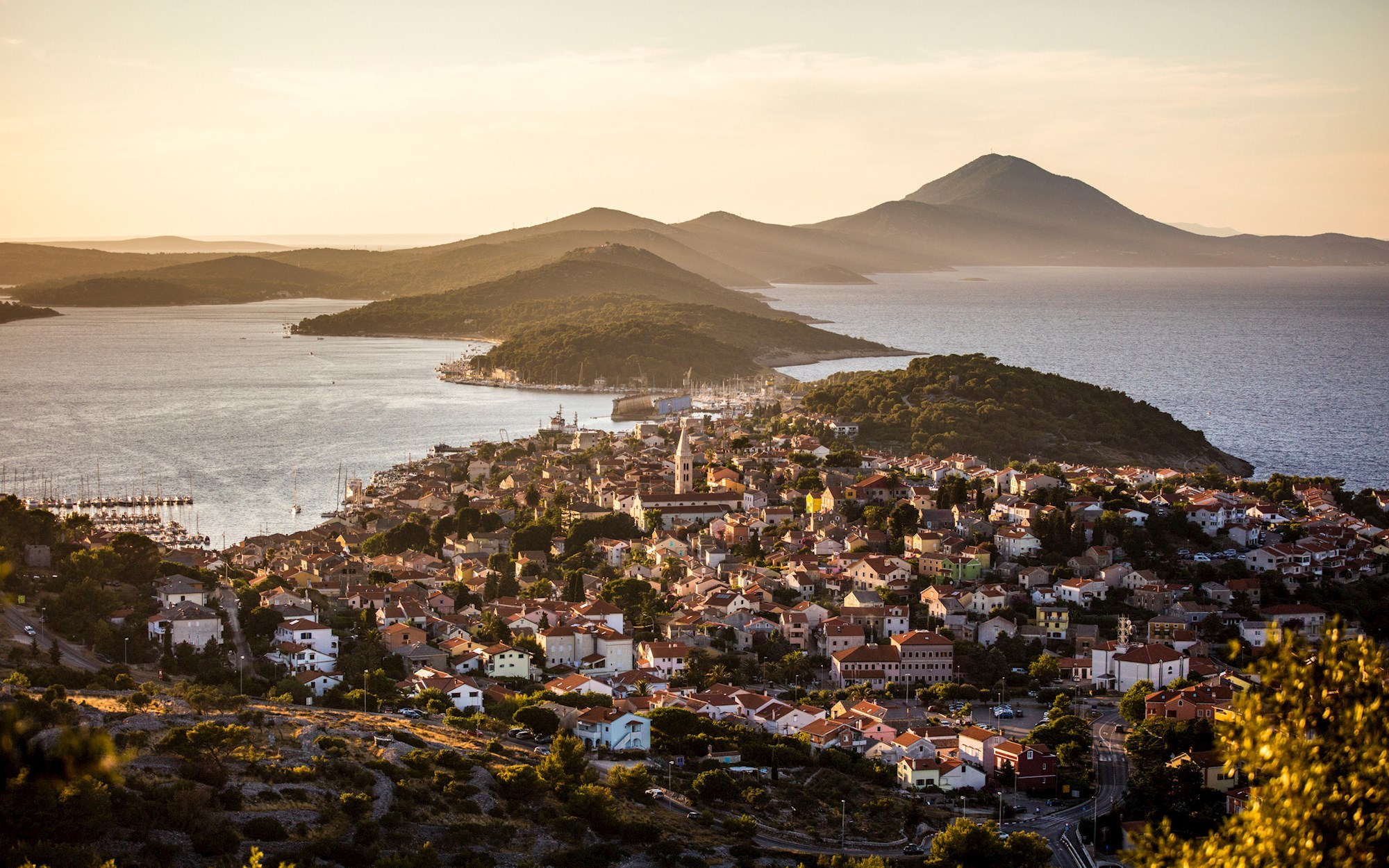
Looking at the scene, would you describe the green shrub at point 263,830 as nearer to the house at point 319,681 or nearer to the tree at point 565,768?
the tree at point 565,768

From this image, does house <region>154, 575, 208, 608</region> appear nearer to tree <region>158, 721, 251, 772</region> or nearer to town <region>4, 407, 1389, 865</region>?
town <region>4, 407, 1389, 865</region>

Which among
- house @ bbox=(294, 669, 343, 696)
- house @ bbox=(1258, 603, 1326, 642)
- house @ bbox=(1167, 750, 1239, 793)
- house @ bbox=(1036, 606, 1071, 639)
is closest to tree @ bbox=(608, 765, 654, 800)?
house @ bbox=(294, 669, 343, 696)

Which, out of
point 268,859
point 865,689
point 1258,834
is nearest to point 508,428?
point 865,689

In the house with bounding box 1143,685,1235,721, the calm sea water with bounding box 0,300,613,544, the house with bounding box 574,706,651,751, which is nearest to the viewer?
the house with bounding box 574,706,651,751

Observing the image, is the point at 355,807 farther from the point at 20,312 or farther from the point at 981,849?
the point at 20,312

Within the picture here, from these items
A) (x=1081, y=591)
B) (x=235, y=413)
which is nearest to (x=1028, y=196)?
(x=235, y=413)

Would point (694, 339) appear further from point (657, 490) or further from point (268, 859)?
point (268, 859)

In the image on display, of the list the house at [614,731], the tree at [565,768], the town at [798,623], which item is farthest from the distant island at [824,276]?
the tree at [565,768]
